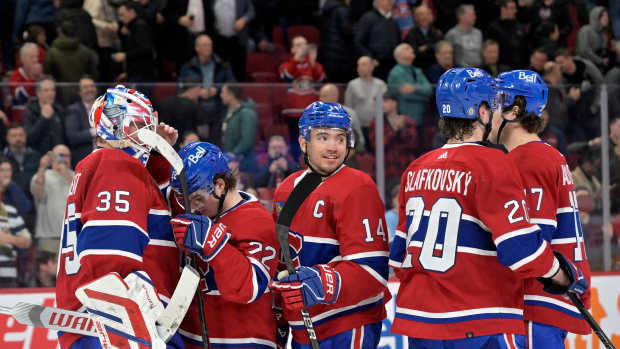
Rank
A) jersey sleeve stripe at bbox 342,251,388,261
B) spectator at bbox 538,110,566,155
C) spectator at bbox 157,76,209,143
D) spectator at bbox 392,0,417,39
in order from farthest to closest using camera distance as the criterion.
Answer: spectator at bbox 392,0,417,39, spectator at bbox 538,110,566,155, spectator at bbox 157,76,209,143, jersey sleeve stripe at bbox 342,251,388,261

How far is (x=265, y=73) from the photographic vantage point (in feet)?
29.7

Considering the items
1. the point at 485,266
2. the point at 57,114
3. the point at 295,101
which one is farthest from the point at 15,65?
the point at 485,266

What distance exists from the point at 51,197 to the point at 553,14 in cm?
646

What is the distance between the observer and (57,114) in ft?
20.2

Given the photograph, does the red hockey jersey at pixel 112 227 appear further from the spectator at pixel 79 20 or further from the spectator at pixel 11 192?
the spectator at pixel 79 20

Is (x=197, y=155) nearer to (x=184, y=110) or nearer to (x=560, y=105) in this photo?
(x=184, y=110)

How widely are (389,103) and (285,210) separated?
3.18 metres

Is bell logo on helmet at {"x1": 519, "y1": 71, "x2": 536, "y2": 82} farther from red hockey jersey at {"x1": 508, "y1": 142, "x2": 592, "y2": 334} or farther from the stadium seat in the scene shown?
the stadium seat

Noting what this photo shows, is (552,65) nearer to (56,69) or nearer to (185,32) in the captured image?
(185,32)

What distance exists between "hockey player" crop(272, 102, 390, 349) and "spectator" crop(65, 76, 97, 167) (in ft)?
9.31

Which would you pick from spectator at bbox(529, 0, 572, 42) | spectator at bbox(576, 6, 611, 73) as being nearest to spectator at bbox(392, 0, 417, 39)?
spectator at bbox(529, 0, 572, 42)

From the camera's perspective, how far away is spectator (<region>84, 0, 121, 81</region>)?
331 inches

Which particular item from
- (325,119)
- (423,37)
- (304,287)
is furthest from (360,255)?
(423,37)

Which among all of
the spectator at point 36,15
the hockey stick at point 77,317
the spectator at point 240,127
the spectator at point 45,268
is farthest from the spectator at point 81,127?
the hockey stick at point 77,317
